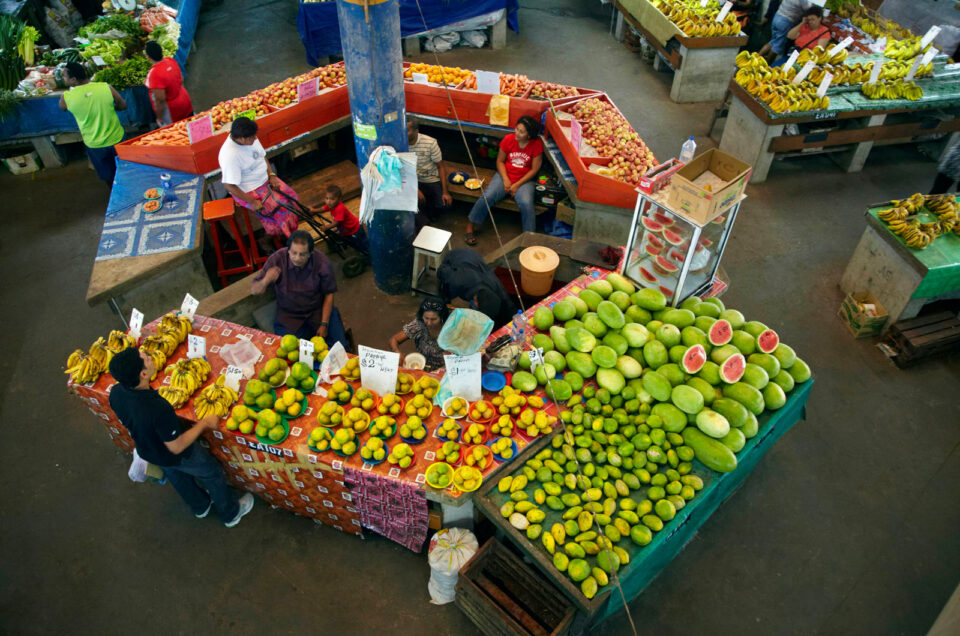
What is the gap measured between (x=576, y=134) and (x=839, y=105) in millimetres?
4182

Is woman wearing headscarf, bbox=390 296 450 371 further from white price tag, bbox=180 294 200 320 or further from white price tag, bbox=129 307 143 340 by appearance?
white price tag, bbox=129 307 143 340

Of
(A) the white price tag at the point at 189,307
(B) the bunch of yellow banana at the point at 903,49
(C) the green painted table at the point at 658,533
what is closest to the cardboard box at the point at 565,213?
(C) the green painted table at the point at 658,533

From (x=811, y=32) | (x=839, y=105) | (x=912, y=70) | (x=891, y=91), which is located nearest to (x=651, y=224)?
(x=839, y=105)

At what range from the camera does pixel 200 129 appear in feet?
21.2

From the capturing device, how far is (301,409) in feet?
14.0

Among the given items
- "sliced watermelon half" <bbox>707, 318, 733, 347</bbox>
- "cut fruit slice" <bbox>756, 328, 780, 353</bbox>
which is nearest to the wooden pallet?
"cut fruit slice" <bbox>756, 328, 780, 353</bbox>

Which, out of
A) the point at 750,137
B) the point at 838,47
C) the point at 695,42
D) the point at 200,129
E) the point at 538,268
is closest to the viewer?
the point at 538,268

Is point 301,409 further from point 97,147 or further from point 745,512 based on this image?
point 97,147

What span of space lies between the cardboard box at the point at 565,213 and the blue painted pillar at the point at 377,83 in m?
1.96

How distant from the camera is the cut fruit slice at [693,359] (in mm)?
4297

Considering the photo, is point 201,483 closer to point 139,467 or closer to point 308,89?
point 139,467

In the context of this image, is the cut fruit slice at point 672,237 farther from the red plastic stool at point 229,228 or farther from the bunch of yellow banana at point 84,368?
the bunch of yellow banana at point 84,368

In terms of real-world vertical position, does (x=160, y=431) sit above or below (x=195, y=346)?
above

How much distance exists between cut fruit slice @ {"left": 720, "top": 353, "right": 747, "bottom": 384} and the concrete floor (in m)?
1.35
